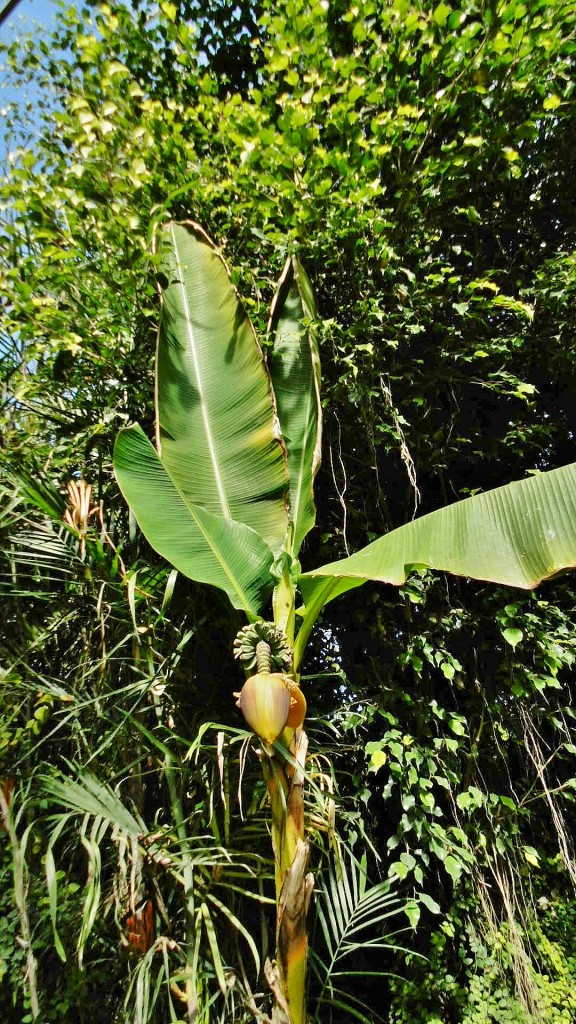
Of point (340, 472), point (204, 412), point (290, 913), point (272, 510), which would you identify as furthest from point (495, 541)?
point (340, 472)

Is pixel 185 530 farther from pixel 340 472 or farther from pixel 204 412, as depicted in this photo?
pixel 340 472

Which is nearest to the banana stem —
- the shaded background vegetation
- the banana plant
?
the banana plant

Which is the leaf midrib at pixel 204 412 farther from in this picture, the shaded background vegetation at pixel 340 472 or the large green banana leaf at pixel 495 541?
the large green banana leaf at pixel 495 541

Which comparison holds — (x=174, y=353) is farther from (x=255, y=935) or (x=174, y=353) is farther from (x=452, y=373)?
(x=255, y=935)

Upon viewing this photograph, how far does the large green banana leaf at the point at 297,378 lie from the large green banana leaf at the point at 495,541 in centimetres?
55

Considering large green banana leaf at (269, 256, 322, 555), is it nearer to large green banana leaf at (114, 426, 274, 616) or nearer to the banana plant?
the banana plant

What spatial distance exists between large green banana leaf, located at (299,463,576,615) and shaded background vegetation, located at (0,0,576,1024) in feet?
2.33

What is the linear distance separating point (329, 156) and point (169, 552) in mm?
1578

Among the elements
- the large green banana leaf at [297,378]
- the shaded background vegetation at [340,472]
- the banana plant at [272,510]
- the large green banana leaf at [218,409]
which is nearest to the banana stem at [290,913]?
the banana plant at [272,510]

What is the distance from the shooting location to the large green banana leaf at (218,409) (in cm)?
187

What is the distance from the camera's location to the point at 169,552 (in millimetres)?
1582

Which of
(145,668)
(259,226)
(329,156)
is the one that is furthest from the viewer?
(259,226)

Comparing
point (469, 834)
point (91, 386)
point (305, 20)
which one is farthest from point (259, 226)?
point (469, 834)

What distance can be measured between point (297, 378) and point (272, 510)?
0.57 m
